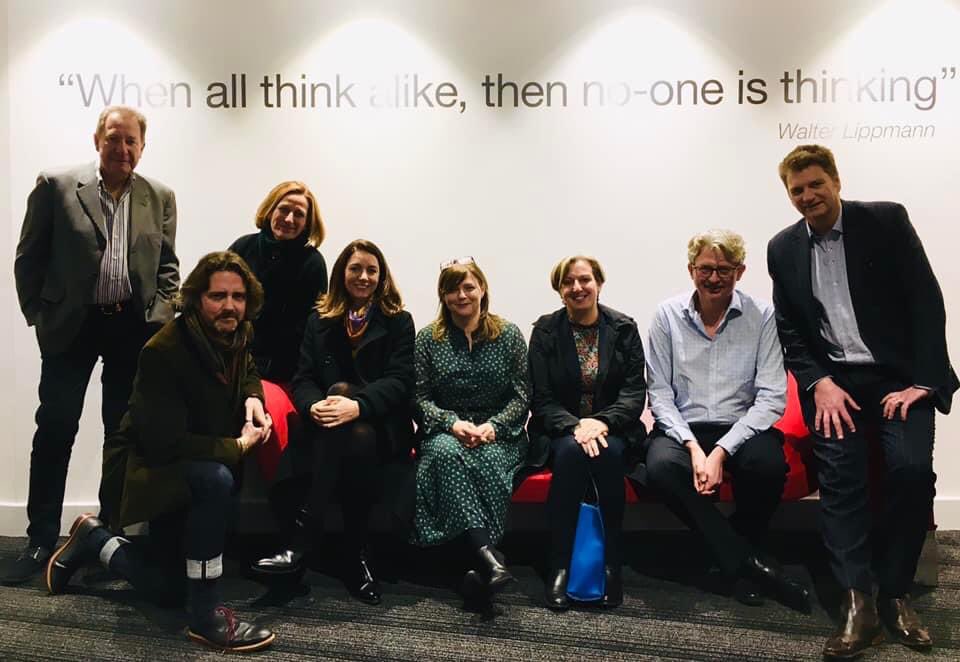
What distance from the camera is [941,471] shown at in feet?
12.6

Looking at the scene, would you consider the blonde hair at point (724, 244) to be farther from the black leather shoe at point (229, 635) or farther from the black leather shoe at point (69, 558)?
the black leather shoe at point (69, 558)

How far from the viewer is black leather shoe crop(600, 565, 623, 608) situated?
2750mm

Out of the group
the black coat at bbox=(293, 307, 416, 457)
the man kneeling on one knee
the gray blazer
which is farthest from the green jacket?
the gray blazer

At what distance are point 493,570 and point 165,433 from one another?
115 centimetres

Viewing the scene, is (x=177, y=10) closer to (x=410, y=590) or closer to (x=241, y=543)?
(x=241, y=543)

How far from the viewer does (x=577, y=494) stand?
2.83 meters

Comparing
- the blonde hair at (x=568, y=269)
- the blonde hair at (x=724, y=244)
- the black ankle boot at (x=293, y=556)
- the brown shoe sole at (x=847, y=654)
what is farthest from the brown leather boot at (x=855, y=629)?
the black ankle boot at (x=293, y=556)

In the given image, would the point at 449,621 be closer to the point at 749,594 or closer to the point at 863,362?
the point at 749,594

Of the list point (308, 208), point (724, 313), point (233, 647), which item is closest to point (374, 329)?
point (308, 208)

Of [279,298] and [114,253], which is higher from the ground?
[114,253]

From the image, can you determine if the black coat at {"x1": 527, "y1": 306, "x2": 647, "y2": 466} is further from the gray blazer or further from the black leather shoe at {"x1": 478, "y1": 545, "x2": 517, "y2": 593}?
the gray blazer

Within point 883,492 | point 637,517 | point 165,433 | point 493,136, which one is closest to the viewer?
point 165,433

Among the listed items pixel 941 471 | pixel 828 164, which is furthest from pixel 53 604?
pixel 941 471

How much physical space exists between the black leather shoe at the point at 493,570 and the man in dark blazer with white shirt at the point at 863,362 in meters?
1.06
